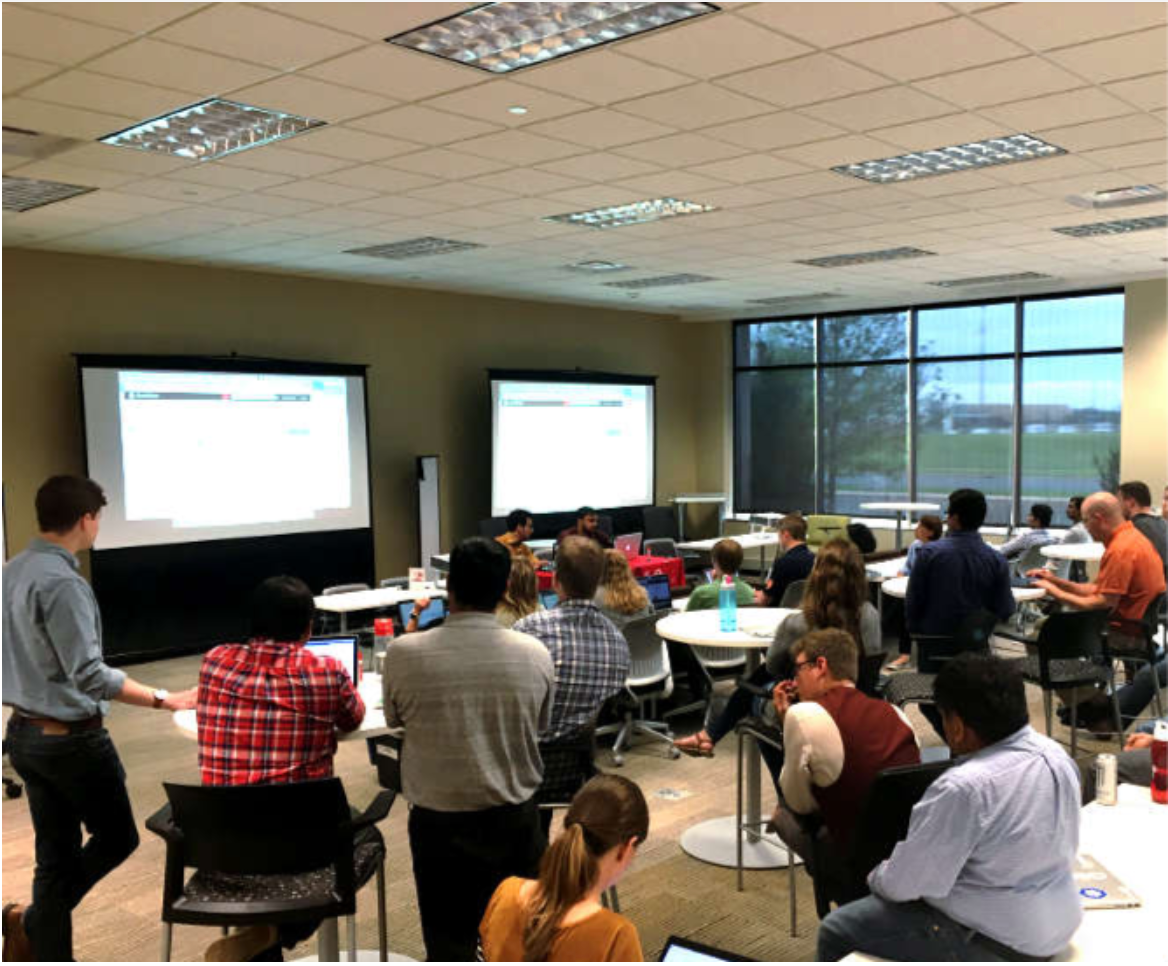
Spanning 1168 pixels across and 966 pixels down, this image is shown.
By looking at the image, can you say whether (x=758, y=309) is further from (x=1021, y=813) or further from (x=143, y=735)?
(x=1021, y=813)

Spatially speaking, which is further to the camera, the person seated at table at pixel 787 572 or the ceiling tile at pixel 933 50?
the person seated at table at pixel 787 572

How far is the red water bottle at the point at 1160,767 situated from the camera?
8.91 feet

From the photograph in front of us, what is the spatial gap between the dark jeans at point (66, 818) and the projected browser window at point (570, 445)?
7.40 m

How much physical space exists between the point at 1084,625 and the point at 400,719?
3721mm

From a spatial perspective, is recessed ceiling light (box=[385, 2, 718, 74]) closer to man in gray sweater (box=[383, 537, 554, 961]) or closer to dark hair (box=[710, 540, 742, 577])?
man in gray sweater (box=[383, 537, 554, 961])

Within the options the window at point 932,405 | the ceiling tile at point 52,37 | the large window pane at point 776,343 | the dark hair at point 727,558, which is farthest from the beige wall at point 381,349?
the dark hair at point 727,558

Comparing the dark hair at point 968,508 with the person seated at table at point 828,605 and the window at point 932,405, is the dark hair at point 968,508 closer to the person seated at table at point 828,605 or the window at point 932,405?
the person seated at table at point 828,605

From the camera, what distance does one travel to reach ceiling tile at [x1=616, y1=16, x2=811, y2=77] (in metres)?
3.48

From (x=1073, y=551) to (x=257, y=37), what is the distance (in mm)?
6365

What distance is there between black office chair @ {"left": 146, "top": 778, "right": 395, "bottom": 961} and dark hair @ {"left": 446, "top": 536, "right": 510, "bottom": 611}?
1.70 feet

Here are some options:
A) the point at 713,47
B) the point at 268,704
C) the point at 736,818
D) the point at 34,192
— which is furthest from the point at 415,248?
the point at 268,704

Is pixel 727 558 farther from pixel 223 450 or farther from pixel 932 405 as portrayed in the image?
pixel 932 405

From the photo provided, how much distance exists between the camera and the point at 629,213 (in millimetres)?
6832

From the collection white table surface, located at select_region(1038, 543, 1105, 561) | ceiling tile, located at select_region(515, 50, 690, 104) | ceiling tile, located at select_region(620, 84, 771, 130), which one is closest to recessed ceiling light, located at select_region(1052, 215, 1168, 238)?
white table surface, located at select_region(1038, 543, 1105, 561)
